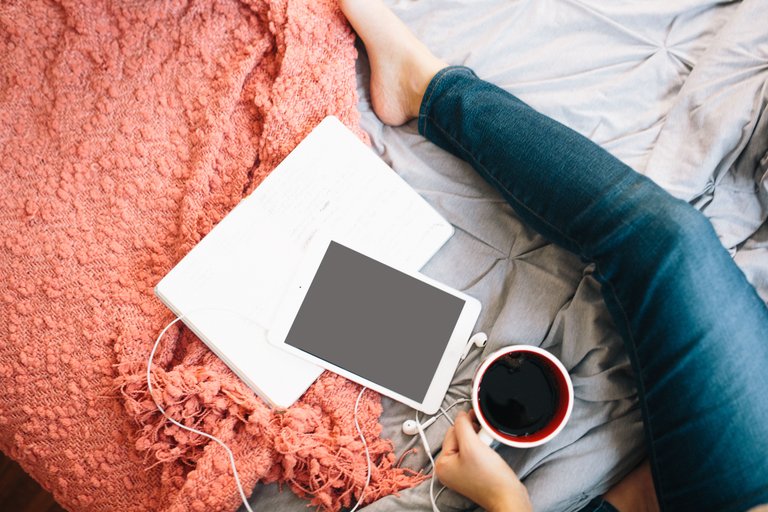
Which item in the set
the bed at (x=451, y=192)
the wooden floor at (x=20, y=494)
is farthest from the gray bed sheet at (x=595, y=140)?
the wooden floor at (x=20, y=494)

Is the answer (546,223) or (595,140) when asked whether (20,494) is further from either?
(595,140)

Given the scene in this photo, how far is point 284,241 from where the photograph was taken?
0.79 metres

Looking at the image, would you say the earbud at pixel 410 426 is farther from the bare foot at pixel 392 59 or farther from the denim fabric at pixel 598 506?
the bare foot at pixel 392 59

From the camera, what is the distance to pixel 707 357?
2.13 feet

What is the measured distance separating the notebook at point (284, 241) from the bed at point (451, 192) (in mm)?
33

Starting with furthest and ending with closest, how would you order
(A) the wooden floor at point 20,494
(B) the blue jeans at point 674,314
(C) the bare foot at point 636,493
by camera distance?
(A) the wooden floor at point 20,494 → (C) the bare foot at point 636,493 → (B) the blue jeans at point 674,314

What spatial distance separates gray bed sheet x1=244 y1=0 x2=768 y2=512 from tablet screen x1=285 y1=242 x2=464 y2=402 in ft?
0.16

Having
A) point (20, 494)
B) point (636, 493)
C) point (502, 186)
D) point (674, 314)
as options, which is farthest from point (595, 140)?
point (20, 494)

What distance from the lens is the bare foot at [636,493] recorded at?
0.75m

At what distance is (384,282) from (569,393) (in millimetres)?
279

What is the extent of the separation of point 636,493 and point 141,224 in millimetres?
791

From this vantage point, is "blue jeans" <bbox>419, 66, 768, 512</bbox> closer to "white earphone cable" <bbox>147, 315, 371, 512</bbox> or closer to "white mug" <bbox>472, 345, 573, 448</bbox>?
"white mug" <bbox>472, 345, 573, 448</bbox>

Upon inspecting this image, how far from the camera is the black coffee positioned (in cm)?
68

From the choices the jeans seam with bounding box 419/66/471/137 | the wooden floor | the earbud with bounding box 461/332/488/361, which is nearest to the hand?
the earbud with bounding box 461/332/488/361
